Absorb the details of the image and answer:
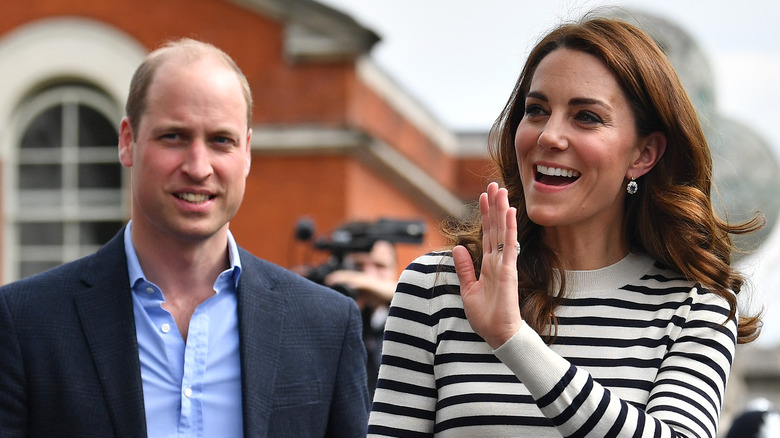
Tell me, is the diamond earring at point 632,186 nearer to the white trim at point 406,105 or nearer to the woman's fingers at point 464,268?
the woman's fingers at point 464,268

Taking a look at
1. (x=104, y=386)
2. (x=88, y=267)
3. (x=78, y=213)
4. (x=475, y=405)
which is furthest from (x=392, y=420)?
(x=78, y=213)

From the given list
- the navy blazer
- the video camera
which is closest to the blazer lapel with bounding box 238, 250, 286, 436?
the navy blazer

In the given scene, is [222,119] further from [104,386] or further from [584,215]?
[584,215]

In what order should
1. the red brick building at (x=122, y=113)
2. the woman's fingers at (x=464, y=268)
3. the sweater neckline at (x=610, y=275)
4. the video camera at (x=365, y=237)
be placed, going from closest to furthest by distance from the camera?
the woman's fingers at (x=464, y=268)
the sweater neckline at (x=610, y=275)
the video camera at (x=365, y=237)
the red brick building at (x=122, y=113)

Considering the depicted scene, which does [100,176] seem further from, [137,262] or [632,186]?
[632,186]

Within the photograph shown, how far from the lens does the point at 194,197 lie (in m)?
3.28

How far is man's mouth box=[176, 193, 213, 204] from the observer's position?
10.8 feet

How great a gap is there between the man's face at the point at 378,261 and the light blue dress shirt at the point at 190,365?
10.9ft

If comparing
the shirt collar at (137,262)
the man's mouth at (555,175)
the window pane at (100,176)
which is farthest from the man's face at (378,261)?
the window pane at (100,176)

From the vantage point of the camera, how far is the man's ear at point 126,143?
343 cm

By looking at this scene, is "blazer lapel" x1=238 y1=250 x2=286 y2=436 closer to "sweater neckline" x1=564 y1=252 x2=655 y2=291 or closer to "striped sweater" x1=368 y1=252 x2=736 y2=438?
"striped sweater" x1=368 y1=252 x2=736 y2=438

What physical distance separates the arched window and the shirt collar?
12518 mm

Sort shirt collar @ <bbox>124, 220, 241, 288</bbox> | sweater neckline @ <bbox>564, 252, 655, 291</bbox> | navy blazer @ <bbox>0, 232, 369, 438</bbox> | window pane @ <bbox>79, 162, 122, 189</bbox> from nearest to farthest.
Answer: sweater neckline @ <bbox>564, 252, 655, 291</bbox>
navy blazer @ <bbox>0, 232, 369, 438</bbox>
shirt collar @ <bbox>124, 220, 241, 288</bbox>
window pane @ <bbox>79, 162, 122, 189</bbox>

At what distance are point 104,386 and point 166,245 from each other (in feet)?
1.34
